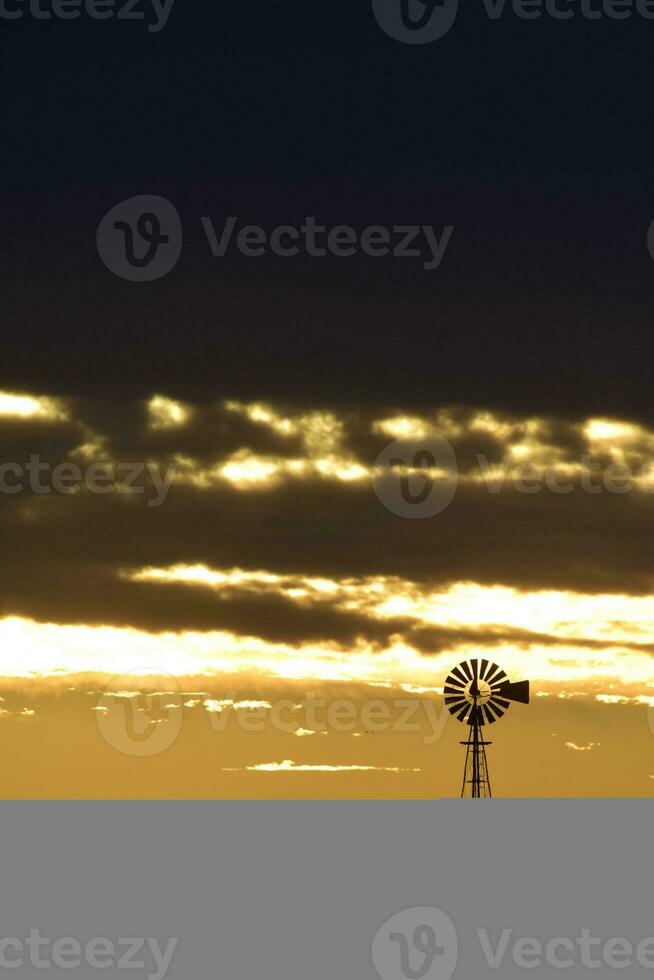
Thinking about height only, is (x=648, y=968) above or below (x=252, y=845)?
below

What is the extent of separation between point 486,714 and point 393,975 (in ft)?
148

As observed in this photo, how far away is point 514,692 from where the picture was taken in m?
106

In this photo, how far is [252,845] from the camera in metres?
96.9

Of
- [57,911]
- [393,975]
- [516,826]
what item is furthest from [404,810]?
[393,975]

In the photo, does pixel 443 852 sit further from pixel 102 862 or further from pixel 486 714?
pixel 102 862

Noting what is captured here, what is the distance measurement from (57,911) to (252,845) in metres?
24.1

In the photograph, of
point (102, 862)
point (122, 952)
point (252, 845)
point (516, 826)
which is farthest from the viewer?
point (516, 826)

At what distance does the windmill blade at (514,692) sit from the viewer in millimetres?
106188

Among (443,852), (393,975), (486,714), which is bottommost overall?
(393,975)

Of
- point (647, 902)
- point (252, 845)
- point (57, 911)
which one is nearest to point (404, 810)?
point (252, 845)

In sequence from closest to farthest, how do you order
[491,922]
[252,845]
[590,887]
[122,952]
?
[122,952] < [491,922] < [590,887] < [252,845]

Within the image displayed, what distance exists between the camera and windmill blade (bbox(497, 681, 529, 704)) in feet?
348

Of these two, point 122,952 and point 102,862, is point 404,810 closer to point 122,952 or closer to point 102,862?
point 102,862

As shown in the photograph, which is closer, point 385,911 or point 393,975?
point 393,975
